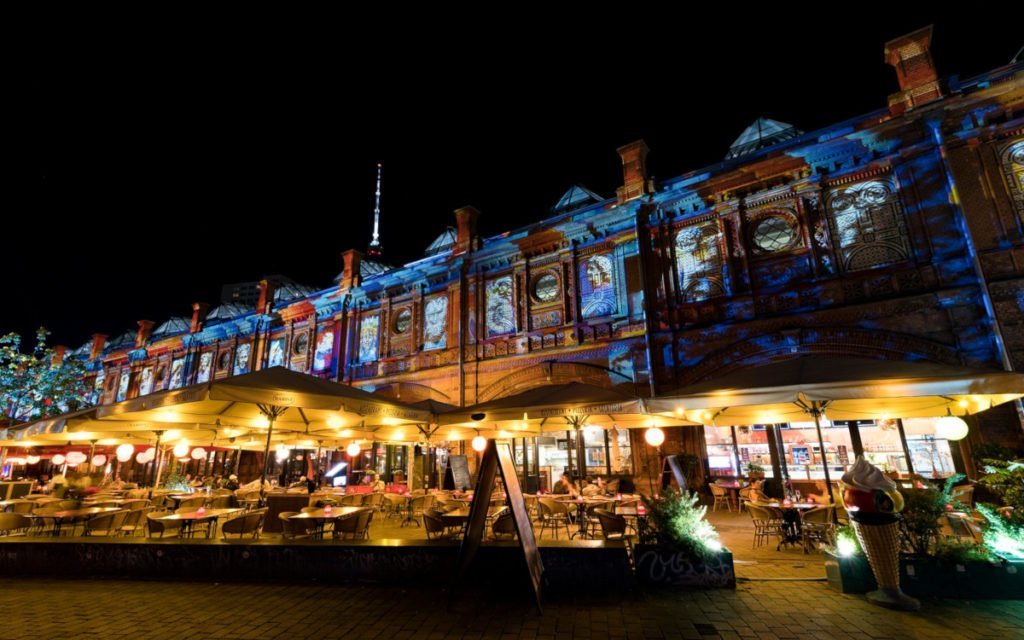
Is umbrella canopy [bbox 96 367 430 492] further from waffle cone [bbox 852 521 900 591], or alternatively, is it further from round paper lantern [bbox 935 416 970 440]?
round paper lantern [bbox 935 416 970 440]

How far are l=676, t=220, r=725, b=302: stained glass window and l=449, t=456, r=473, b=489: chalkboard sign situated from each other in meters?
8.58

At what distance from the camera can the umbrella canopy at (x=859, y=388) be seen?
5.91 m

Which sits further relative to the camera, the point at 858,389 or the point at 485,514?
the point at 858,389

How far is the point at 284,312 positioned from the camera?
71.6 feet

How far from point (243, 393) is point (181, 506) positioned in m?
8.01

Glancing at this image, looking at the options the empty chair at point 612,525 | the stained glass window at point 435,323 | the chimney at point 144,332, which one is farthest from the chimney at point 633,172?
the chimney at point 144,332

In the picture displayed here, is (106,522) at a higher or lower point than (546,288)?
lower

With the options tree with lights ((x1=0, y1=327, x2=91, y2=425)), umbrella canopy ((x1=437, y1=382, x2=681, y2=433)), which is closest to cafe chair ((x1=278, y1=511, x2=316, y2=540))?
umbrella canopy ((x1=437, y1=382, x2=681, y2=433))

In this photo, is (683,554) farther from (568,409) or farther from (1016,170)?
(1016,170)

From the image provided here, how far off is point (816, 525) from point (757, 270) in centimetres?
708

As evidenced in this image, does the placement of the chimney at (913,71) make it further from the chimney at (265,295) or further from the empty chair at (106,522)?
the chimney at (265,295)

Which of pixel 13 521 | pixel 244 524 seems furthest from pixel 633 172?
pixel 13 521

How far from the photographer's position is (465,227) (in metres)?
17.9

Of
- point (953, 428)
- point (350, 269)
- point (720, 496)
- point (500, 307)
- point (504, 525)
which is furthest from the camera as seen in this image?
point (350, 269)
